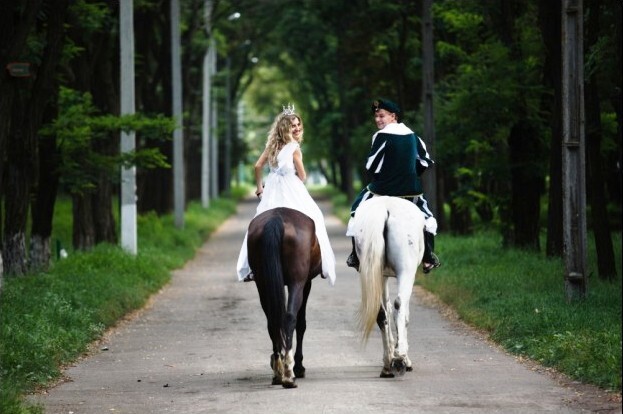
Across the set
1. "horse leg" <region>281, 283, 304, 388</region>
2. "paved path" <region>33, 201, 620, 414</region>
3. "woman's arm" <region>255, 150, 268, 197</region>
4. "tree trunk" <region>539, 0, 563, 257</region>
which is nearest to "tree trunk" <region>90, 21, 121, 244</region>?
"paved path" <region>33, 201, 620, 414</region>

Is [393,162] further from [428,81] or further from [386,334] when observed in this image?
[428,81]

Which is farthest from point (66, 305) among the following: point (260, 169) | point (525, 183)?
point (525, 183)

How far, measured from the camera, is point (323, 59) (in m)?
64.8

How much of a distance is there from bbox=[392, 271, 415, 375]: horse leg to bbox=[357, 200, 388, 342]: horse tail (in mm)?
195

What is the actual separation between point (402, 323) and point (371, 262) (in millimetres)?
651

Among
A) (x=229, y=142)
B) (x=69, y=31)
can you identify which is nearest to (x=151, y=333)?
(x=69, y=31)

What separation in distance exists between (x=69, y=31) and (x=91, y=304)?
377 inches

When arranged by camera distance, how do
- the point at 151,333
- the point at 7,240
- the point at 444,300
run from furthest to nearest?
the point at 7,240, the point at 444,300, the point at 151,333

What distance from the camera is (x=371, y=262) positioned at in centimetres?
1288

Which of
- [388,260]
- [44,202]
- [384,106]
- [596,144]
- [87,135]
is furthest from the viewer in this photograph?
[44,202]

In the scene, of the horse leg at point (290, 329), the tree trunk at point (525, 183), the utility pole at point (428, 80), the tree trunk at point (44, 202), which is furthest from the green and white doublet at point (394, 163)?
the utility pole at point (428, 80)

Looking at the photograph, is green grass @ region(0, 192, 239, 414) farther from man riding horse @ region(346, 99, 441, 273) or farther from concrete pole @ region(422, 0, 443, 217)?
concrete pole @ region(422, 0, 443, 217)

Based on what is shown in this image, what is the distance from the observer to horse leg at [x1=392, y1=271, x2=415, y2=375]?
12.7m

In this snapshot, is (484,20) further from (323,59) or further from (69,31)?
(323,59)
